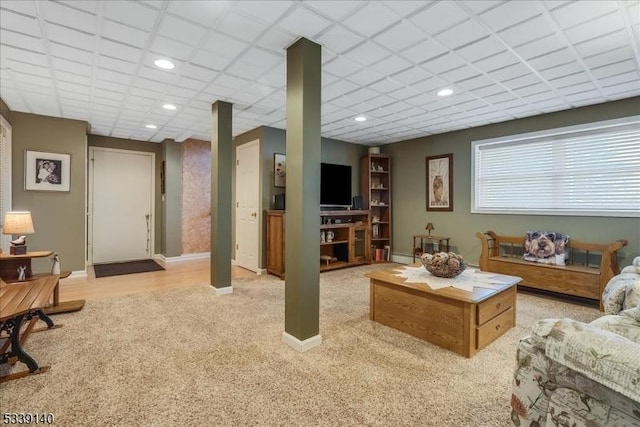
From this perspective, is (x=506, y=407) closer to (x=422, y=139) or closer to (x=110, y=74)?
(x=110, y=74)

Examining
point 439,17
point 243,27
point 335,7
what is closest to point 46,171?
point 243,27

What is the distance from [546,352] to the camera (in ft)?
3.92

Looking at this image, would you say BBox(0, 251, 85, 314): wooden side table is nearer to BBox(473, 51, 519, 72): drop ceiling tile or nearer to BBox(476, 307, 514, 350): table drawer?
Result: BBox(476, 307, 514, 350): table drawer

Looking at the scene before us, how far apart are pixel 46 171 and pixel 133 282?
207cm

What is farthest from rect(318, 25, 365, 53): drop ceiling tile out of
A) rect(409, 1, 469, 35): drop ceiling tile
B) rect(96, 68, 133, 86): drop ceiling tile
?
rect(96, 68, 133, 86): drop ceiling tile

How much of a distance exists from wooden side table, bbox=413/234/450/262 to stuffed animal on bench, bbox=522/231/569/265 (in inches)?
51.5

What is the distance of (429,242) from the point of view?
18.9ft

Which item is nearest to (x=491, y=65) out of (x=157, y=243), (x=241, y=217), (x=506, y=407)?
(x=506, y=407)

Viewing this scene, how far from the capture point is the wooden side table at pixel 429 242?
540cm

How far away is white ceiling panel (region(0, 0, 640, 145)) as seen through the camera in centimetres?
209

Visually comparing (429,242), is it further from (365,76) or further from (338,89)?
(365,76)

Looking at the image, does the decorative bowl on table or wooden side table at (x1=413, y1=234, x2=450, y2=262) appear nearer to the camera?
the decorative bowl on table

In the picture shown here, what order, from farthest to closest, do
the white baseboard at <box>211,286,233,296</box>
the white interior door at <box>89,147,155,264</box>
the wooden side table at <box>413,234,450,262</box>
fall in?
the white interior door at <box>89,147,155,264</box>
the wooden side table at <box>413,234,450,262</box>
the white baseboard at <box>211,286,233,296</box>

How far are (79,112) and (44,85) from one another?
108cm
